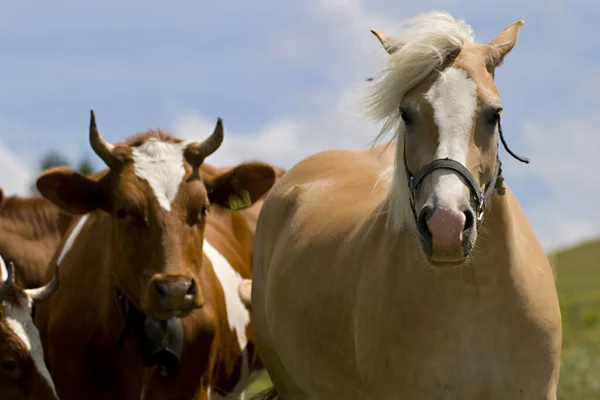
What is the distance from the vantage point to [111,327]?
6629 mm

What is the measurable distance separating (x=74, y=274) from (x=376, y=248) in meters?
2.60

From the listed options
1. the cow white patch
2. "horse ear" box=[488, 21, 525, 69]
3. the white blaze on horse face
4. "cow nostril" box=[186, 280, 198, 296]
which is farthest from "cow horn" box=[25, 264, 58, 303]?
"horse ear" box=[488, 21, 525, 69]

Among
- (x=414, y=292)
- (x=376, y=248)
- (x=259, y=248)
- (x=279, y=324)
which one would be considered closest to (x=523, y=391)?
(x=414, y=292)

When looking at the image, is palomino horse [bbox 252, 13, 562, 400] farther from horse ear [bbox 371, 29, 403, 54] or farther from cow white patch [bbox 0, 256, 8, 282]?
cow white patch [bbox 0, 256, 8, 282]

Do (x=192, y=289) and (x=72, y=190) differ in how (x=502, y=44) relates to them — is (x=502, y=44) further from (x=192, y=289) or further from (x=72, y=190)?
(x=72, y=190)

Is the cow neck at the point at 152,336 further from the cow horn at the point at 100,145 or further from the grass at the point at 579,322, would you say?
the grass at the point at 579,322

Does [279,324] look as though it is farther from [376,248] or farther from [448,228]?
[448,228]

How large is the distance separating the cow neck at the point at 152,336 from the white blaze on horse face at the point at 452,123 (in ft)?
9.22

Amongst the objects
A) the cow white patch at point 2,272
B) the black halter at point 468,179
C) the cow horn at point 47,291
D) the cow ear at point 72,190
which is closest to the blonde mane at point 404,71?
the black halter at point 468,179

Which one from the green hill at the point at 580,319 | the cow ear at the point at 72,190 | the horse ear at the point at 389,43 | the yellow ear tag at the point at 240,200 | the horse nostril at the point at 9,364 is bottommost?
the green hill at the point at 580,319

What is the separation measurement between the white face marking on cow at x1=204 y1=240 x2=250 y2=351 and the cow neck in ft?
3.00

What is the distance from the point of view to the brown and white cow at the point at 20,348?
6762 mm

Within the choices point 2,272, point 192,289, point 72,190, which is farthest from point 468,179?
point 2,272

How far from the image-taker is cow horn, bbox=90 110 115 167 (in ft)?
21.2
